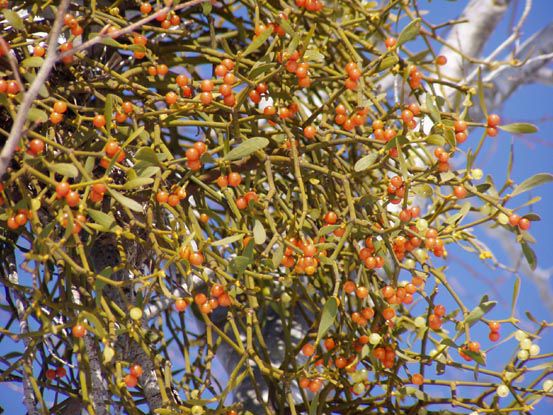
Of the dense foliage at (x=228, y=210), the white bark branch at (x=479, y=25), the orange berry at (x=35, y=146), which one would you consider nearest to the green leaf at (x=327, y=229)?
the dense foliage at (x=228, y=210)

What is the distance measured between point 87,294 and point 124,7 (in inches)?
12.3

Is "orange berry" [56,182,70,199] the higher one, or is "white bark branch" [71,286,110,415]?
"orange berry" [56,182,70,199]

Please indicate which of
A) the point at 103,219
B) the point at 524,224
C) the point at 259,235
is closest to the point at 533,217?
the point at 524,224

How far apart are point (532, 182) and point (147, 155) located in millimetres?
299

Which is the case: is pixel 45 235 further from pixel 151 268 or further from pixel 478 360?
pixel 478 360

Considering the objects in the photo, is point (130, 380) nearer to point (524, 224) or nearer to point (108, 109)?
point (108, 109)

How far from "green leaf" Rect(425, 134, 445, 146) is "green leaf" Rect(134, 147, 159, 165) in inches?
8.0

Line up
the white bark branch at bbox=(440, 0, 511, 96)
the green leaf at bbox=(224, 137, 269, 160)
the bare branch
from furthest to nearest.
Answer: the white bark branch at bbox=(440, 0, 511, 96) → the green leaf at bbox=(224, 137, 269, 160) → the bare branch

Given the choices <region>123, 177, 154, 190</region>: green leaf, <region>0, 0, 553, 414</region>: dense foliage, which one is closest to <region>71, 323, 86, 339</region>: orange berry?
<region>0, 0, 553, 414</region>: dense foliage

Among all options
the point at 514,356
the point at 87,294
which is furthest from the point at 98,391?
the point at 514,356

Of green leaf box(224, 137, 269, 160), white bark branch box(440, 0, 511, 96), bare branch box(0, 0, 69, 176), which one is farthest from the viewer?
white bark branch box(440, 0, 511, 96)

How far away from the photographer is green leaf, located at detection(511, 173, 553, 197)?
0.51 m

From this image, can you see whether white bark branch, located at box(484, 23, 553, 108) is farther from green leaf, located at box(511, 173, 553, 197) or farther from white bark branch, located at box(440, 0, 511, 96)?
green leaf, located at box(511, 173, 553, 197)

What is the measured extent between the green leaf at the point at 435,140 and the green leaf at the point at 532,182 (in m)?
0.08
